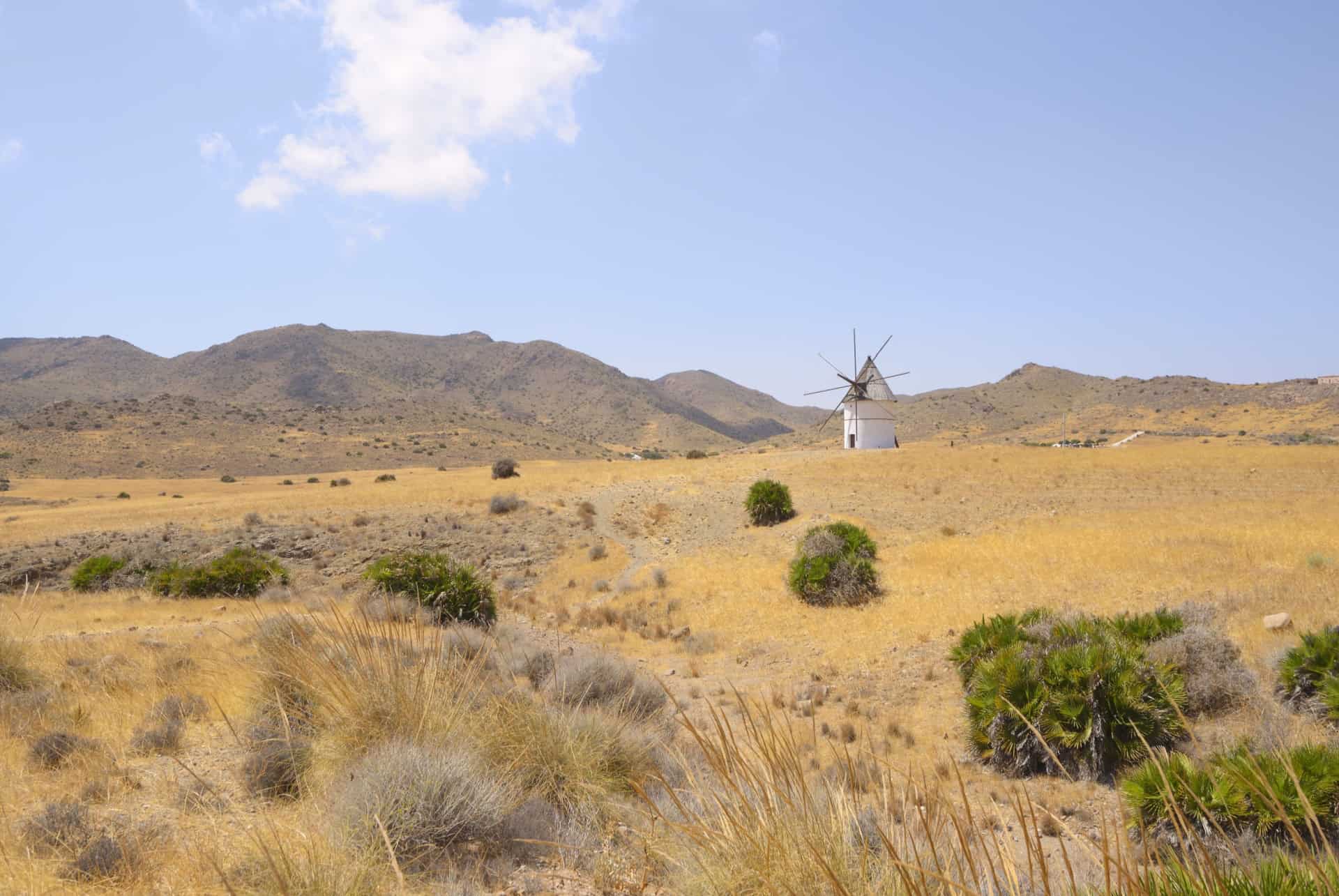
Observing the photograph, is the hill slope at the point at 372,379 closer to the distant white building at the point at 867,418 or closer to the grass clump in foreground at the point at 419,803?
the distant white building at the point at 867,418

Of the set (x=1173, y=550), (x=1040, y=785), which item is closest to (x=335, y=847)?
(x=1040, y=785)

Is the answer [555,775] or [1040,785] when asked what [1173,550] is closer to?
[1040,785]

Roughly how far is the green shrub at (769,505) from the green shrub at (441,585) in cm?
1409

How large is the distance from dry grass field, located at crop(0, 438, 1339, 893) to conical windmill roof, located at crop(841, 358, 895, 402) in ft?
33.6

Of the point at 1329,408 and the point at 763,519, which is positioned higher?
the point at 1329,408

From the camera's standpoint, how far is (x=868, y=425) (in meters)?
49.9

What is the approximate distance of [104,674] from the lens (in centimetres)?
812

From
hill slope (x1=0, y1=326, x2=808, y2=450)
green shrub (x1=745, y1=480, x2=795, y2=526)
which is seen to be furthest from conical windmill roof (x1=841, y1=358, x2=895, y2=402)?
hill slope (x1=0, y1=326, x2=808, y2=450)

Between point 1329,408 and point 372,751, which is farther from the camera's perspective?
point 1329,408

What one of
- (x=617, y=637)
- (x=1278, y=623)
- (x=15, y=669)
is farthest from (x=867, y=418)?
(x=15, y=669)

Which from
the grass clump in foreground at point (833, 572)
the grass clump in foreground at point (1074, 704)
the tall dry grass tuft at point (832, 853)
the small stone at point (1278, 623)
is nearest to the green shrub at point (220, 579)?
the grass clump in foreground at point (833, 572)

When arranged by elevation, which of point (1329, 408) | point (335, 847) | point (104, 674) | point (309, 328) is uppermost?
point (309, 328)

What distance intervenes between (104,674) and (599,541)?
1987 cm

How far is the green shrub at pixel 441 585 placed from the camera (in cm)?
1479
